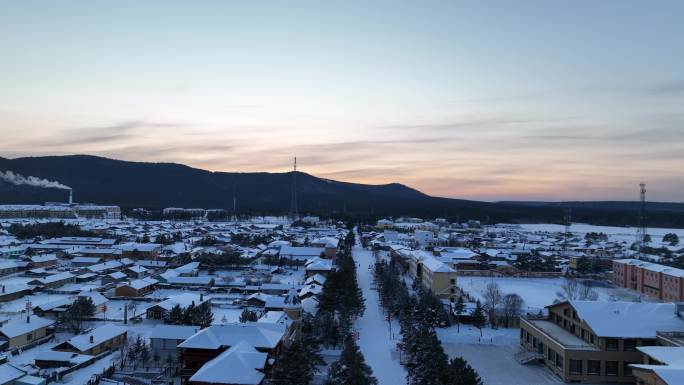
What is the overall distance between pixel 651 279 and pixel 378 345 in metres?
16.4

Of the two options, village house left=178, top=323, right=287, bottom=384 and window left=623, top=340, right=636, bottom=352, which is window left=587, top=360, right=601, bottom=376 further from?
village house left=178, top=323, right=287, bottom=384

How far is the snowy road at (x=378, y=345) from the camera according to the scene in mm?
11445

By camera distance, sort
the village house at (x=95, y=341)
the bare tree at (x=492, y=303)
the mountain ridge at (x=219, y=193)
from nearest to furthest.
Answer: the village house at (x=95, y=341) → the bare tree at (x=492, y=303) → the mountain ridge at (x=219, y=193)

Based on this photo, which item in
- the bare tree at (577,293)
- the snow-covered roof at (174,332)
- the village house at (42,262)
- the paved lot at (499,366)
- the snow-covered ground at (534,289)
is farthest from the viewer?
the village house at (42,262)

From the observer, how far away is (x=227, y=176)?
140m

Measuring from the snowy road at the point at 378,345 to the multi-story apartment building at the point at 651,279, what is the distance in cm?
1248

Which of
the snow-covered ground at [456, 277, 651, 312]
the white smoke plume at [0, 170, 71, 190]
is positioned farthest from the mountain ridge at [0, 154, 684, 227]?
the snow-covered ground at [456, 277, 651, 312]

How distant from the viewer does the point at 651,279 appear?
2373cm

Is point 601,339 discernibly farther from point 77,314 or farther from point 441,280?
point 77,314

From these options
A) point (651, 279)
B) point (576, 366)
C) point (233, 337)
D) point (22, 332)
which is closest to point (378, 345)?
point (233, 337)

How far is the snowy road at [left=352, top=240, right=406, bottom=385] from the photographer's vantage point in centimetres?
1145

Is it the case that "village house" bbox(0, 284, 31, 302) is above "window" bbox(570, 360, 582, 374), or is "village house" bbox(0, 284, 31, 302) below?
below

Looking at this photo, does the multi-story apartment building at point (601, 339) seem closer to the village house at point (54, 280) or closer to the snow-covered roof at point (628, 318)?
the snow-covered roof at point (628, 318)

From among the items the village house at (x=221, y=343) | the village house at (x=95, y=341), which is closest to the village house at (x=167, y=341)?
the village house at (x=95, y=341)
